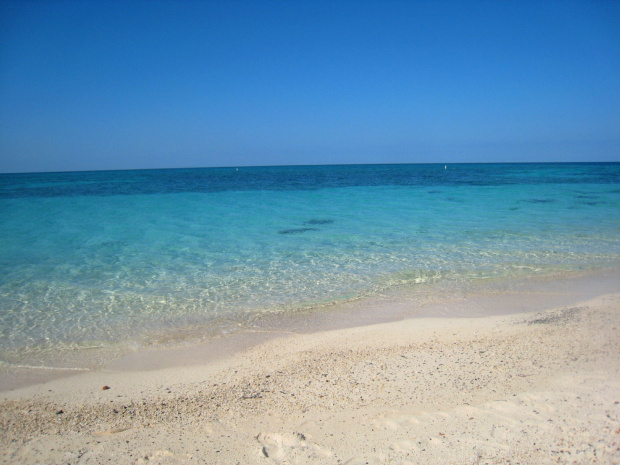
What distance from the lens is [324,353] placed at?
13.6ft

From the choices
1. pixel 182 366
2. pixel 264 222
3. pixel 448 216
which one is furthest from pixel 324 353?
pixel 448 216

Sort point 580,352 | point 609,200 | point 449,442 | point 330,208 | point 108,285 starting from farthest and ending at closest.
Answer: point 609,200
point 330,208
point 108,285
point 580,352
point 449,442

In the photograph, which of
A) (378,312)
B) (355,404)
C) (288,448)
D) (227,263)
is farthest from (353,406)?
(227,263)

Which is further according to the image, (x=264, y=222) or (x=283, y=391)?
(x=264, y=222)

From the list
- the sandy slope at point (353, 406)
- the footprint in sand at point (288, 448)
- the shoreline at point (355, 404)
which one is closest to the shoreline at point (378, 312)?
the shoreline at point (355, 404)

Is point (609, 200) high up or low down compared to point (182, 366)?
up

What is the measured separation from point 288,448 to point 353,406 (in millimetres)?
677

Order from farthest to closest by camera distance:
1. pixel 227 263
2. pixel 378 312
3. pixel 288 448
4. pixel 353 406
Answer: pixel 227 263 → pixel 378 312 → pixel 353 406 → pixel 288 448

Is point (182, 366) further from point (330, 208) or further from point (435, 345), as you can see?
point (330, 208)

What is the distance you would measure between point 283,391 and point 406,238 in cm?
721

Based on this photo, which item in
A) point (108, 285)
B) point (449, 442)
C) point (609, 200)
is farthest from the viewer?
point (609, 200)

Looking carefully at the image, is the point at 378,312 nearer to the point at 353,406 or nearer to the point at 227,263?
the point at 353,406

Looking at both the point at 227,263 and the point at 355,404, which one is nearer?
the point at 355,404

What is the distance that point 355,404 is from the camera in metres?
3.12
